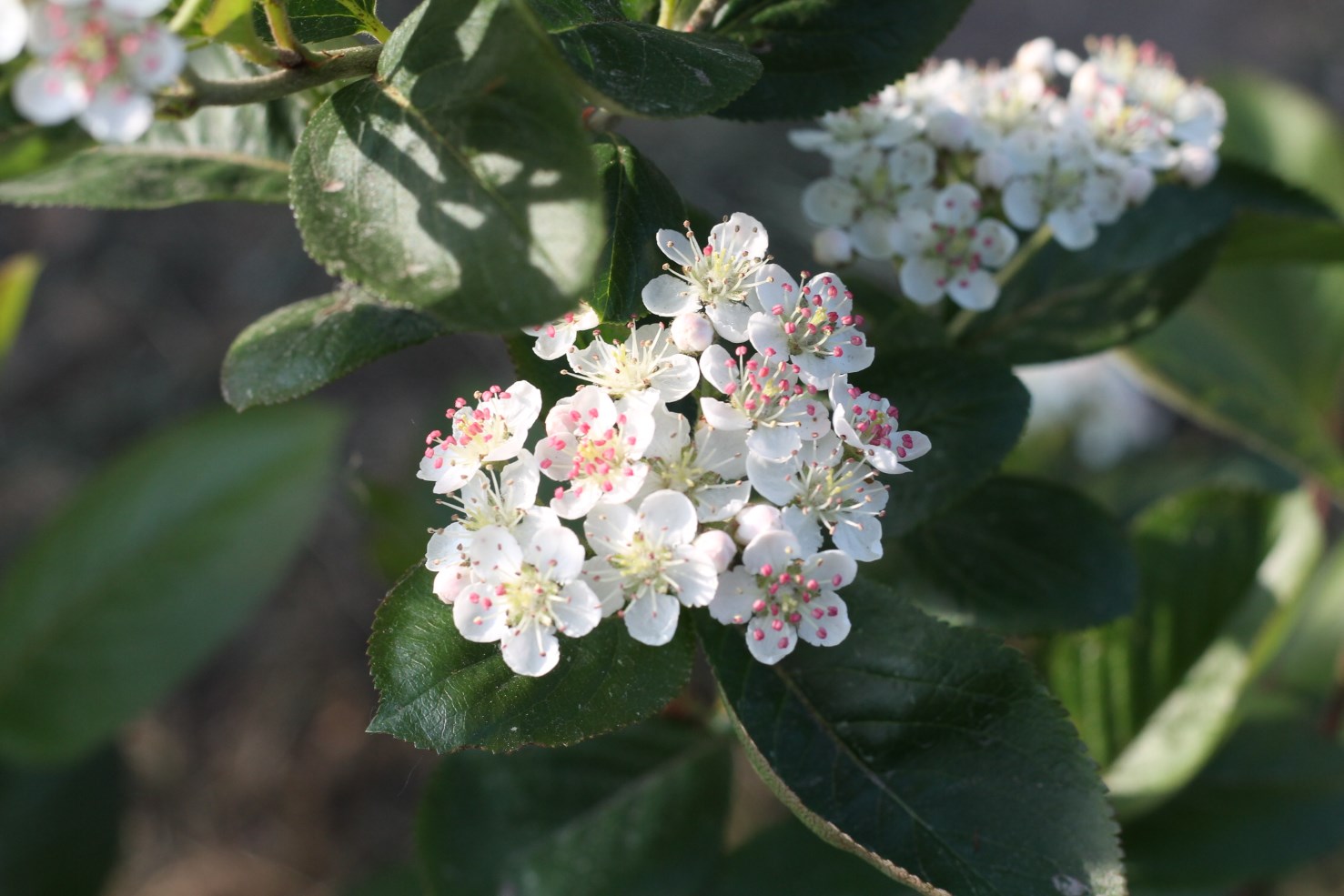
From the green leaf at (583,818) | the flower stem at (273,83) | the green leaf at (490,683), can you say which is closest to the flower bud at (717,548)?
the green leaf at (490,683)

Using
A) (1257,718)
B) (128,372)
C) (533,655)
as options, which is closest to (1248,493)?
(1257,718)

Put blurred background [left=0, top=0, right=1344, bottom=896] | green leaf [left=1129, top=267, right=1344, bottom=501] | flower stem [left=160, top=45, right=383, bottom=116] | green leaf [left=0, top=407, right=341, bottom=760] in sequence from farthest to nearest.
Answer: blurred background [left=0, top=0, right=1344, bottom=896]
green leaf [left=0, top=407, right=341, bottom=760]
green leaf [left=1129, top=267, right=1344, bottom=501]
flower stem [left=160, top=45, right=383, bottom=116]

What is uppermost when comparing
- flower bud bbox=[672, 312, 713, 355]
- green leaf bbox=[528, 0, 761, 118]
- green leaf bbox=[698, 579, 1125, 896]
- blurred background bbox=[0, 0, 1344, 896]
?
green leaf bbox=[528, 0, 761, 118]

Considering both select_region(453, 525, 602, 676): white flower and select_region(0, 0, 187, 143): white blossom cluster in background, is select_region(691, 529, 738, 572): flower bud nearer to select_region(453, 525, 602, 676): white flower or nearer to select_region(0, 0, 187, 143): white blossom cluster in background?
select_region(453, 525, 602, 676): white flower

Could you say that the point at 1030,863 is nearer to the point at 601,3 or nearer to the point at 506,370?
the point at 601,3

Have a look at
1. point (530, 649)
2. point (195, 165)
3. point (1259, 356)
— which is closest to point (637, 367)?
point (530, 649)

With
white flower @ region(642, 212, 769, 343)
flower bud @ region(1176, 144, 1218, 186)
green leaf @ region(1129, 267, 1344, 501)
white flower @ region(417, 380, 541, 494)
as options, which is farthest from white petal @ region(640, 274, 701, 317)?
green leaf @ region(1129, 267, 1344, 501)

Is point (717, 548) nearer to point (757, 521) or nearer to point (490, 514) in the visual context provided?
point (757, 521)
